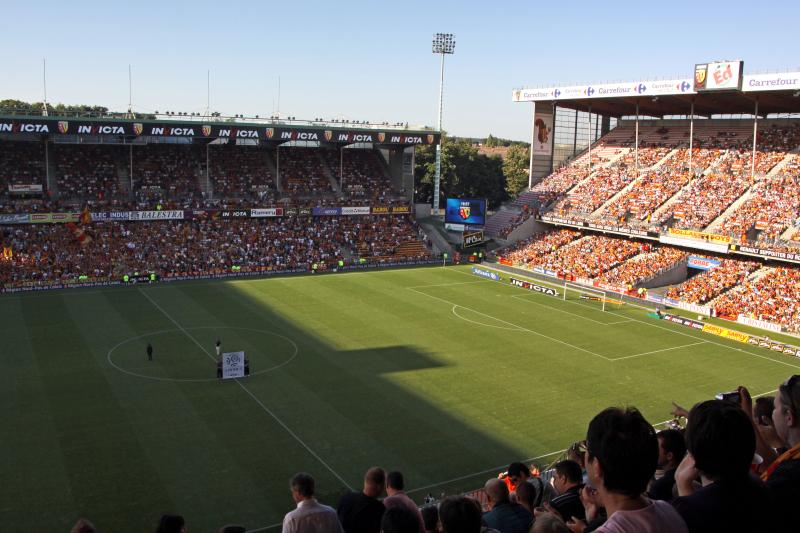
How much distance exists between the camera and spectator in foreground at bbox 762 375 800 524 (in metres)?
4.63

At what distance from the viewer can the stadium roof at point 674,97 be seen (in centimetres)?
5119

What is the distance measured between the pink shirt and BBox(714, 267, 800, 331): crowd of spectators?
42.4m

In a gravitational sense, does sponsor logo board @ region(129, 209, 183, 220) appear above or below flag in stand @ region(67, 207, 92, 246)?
above

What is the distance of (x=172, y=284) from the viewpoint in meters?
50.0

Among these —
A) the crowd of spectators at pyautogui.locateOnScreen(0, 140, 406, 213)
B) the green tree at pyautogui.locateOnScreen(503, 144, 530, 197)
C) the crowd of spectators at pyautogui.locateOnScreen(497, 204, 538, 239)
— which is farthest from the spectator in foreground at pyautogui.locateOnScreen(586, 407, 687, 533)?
the green tree at pyautogui.locateOnScreen(503, 144, 530, 197)

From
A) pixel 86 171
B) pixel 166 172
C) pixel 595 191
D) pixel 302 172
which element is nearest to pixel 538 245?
pixel 595 191

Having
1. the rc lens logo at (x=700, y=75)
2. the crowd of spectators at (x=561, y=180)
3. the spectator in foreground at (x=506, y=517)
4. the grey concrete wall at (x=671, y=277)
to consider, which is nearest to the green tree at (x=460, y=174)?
the crowd of spectators at (x=561, y=180)

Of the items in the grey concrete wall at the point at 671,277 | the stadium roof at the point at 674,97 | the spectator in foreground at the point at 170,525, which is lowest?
the grey concrete wall at the point at 671,277

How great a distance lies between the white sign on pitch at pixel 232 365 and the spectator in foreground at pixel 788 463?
85.9 feet

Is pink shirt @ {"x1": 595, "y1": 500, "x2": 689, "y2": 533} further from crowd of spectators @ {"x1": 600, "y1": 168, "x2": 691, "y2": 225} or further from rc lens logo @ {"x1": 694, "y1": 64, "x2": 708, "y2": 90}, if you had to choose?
crowd of spectators @ {"x1": 600, "y1": 168, "x2": 691, "y2": 225}

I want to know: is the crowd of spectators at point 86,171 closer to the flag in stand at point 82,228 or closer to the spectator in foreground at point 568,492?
the flag in stand at point 82,228

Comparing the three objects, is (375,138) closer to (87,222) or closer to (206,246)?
(206,246)

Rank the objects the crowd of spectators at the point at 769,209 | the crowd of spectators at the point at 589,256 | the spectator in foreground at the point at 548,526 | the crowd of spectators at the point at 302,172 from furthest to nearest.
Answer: the crowd of spectators at the point at 302,172, the crowd of spectators at the point at 589,256, the crowd of spectators at the point at 769,209, the spectator in foreground at the point at 548,526

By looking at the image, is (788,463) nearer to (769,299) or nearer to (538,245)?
(769,299)
